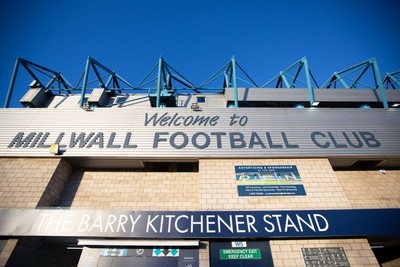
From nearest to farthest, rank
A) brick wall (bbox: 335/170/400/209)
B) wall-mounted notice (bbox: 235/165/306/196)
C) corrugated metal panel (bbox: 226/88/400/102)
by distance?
1. wall-mounted notice (bbox: 235/165/306/196)
2. brick wall (bbox: 335/170/400/209)
3. corrugated metal panel (bbox: 226/88/400/102)

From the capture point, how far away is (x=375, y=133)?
10.7 metres

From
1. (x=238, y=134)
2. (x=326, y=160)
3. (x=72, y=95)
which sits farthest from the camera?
(x=72, y=95)

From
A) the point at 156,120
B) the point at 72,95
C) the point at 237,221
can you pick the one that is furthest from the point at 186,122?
the point at 72,95

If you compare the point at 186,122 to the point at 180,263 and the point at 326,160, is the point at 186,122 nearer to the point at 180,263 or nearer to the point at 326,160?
the point at 180,263

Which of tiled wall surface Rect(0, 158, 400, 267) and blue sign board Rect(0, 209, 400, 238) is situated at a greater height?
tiled wall surface Rect(0, 158, 400, 267)

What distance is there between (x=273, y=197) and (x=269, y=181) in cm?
76

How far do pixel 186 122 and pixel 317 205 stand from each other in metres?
7.50

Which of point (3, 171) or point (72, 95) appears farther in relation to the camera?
point (72, 95)

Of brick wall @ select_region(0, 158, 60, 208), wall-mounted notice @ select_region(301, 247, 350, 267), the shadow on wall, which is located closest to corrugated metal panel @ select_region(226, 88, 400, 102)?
wall-mounted notice @ select_region(301, 247, 350, 267)

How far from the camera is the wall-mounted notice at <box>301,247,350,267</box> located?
22.9 feet

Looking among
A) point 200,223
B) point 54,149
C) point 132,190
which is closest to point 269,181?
point 200,223

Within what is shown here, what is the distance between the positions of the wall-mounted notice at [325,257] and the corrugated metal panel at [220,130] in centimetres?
420

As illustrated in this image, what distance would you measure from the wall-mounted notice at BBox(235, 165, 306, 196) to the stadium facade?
5 centimetres

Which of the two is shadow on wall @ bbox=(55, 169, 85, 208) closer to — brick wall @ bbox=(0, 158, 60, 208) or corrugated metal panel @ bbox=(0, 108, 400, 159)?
brick wall @ bbox=(0, 158, 60, 208)
